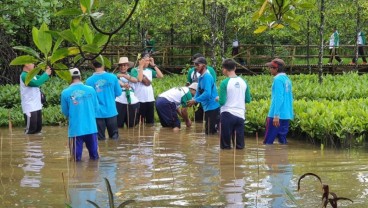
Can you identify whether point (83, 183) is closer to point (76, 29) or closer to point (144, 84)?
point (76, 29)

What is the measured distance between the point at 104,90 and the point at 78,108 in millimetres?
2233

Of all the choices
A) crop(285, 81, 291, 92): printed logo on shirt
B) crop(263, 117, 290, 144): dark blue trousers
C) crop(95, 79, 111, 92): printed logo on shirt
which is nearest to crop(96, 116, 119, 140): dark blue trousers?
crop(95, 79, 111, 92): printed logo on shirt

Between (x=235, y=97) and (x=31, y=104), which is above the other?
(x=235, y=97)

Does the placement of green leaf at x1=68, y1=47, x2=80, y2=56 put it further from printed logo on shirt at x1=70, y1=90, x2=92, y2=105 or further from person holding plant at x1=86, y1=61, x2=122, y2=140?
person holding plant at x1=86, y1=61, x2=122, y2=140

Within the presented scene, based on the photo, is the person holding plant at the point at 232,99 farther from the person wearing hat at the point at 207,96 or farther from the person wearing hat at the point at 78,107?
the person wearing hat at the point at 78,107

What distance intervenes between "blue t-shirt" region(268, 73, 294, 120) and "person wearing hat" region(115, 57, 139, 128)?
3.93m

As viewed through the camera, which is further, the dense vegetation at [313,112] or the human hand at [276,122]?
the dense vegetation at [313,112]

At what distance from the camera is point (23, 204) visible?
8.04 metres

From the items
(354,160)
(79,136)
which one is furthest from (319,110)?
(79,136)

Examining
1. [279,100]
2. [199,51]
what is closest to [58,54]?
[279,100]

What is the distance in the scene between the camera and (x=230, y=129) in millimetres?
11312

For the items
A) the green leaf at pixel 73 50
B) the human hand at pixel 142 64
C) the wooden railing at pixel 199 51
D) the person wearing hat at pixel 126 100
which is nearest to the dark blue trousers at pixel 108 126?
the person wearing hat at pixel 126 100

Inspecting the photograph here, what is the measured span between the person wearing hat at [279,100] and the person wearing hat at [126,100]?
3.80 metres

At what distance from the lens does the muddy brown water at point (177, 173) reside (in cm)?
820
